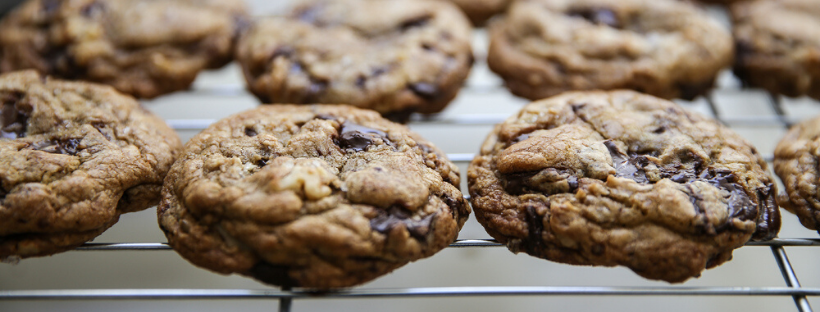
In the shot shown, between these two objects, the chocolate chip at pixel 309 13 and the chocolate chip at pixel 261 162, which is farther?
the chocolate chip at pixel 309 13

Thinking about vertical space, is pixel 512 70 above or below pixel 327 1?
below

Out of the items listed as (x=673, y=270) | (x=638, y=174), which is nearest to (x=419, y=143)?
(x=638, y=174)

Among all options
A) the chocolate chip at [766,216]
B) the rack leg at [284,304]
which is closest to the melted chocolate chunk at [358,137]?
the rack leg at [284,304]

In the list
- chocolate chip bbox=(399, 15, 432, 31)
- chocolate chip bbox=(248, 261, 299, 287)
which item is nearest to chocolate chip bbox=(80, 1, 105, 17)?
chocolate chip bbox=(399, 15, 432, 31)

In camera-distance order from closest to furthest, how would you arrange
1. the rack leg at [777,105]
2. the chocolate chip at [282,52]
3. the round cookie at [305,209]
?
the round cookie at [305,209] < the chocolate chip at [282,52] < the rack leg at [777,105]

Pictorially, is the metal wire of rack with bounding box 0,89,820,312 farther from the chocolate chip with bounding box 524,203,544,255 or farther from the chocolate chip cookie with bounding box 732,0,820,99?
the chocolate chip cookie with bounding box 732,0,820,99

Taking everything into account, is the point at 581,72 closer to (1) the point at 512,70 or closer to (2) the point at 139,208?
(1) the point at 512,70

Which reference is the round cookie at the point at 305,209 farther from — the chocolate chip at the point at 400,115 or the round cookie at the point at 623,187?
the chocolate chip at the point at 400,115

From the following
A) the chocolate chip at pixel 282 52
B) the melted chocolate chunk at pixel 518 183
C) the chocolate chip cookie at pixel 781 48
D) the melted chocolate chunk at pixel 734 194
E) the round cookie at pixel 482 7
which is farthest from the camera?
the round cookie at pixel 482 7

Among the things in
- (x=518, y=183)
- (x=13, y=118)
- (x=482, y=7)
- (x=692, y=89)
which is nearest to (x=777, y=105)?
(x=692, y=89)
